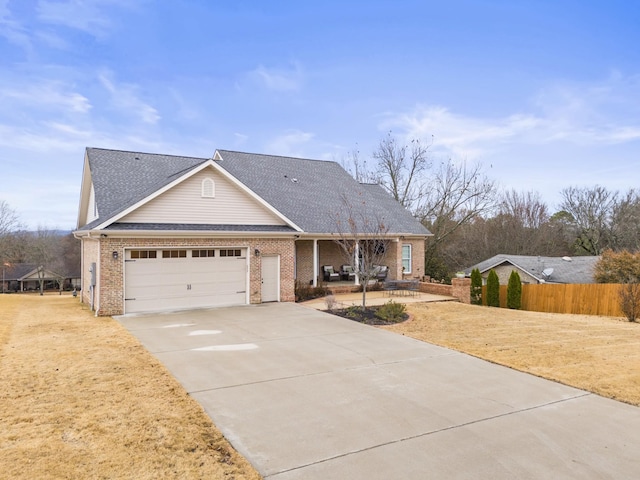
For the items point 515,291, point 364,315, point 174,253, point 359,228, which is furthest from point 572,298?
point 174,253

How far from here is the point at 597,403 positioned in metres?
6.46

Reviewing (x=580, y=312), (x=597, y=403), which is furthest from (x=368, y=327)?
(x=580, y=312)

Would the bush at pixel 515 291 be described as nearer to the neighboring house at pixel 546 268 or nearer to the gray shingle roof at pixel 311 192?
the gray shingle roof at pixel 311 192

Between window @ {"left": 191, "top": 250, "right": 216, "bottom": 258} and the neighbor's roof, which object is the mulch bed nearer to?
window @ {"left": 191, "top": 250, "right": 216, "bottom": 258}

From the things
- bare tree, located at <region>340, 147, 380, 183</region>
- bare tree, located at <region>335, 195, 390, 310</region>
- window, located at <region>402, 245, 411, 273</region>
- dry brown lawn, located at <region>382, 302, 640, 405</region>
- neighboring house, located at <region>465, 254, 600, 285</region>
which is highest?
bare tree, located at <region>340, 147, 380, 183</region>

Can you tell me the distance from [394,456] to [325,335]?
254 inches

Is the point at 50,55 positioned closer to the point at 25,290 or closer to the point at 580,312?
the point at 580,312

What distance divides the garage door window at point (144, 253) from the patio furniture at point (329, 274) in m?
10.0

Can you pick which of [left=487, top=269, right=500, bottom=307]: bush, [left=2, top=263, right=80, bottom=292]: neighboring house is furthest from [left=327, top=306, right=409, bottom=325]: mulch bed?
[left=2, top=263, right=80, bottom=292]: neighboring house

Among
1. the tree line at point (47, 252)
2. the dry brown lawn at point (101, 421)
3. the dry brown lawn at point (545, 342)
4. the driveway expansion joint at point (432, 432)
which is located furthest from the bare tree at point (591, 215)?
the tree line at point (47, 252)

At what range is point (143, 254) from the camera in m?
14.4

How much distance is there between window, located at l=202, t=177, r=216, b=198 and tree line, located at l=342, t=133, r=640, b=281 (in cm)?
1866

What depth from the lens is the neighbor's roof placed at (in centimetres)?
1806

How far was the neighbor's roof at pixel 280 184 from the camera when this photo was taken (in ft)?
59.2
